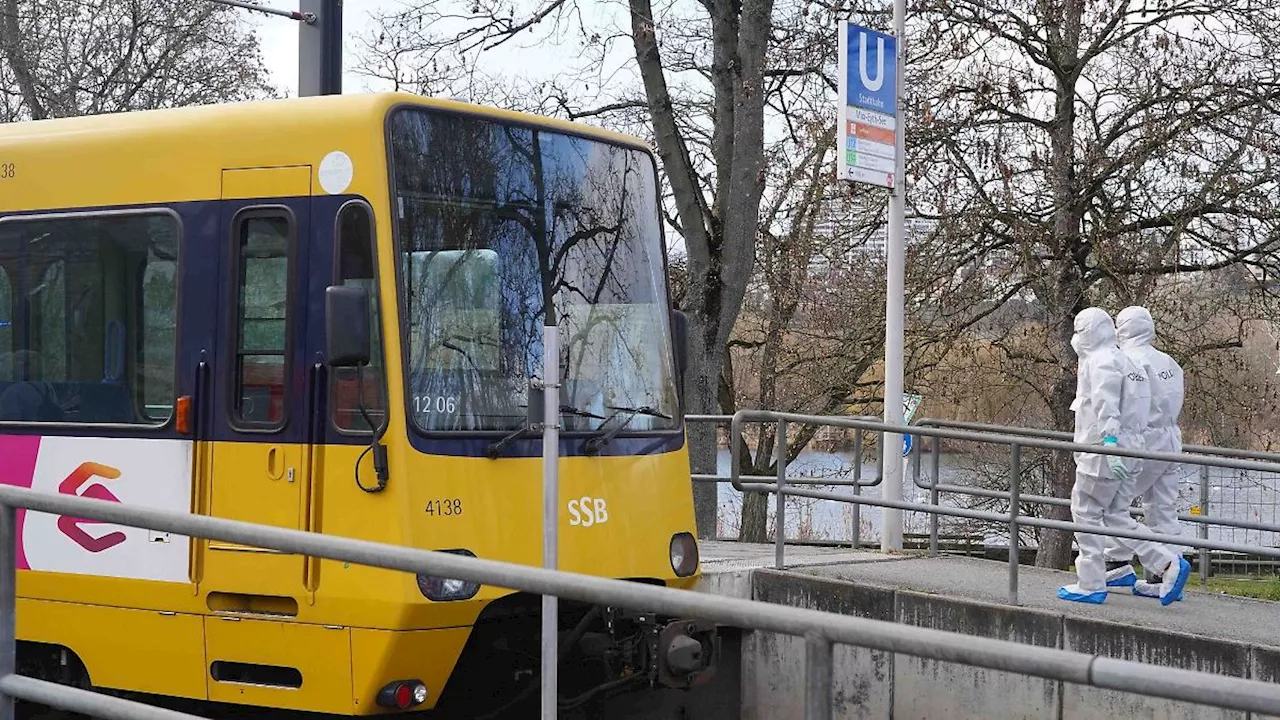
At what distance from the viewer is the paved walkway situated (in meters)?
8.63

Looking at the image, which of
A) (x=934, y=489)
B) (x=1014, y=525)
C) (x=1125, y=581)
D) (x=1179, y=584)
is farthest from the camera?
(x=934, y=489)

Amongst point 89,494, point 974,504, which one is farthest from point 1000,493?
point 974,504

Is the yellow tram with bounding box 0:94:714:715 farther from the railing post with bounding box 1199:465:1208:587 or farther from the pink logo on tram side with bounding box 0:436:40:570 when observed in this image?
the railing post with bounding box 1199:465:1208:587

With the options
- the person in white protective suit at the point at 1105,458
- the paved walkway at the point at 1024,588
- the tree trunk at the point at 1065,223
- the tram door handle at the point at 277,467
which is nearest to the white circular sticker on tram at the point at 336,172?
the tram door handle at the point at 277,467

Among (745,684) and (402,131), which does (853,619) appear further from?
(745,684)

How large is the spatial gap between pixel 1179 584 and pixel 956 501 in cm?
1055

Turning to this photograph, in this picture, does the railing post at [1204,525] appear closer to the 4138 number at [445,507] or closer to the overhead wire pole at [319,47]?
the 4138 number at [445,507]

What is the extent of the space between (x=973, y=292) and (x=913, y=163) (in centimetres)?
193

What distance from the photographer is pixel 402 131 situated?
22.0ft

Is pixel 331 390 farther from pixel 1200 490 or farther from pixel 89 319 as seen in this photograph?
pixel 1200 490

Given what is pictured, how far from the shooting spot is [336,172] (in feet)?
21.9

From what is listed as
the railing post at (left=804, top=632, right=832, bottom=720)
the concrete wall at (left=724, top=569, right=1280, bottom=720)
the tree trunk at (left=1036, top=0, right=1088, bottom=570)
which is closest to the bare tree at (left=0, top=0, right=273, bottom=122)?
the tree trunk at (left=1036, top=0, right=1088, bottom=570)

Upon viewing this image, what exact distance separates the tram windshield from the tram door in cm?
50

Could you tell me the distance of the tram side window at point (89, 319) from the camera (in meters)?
7.13
